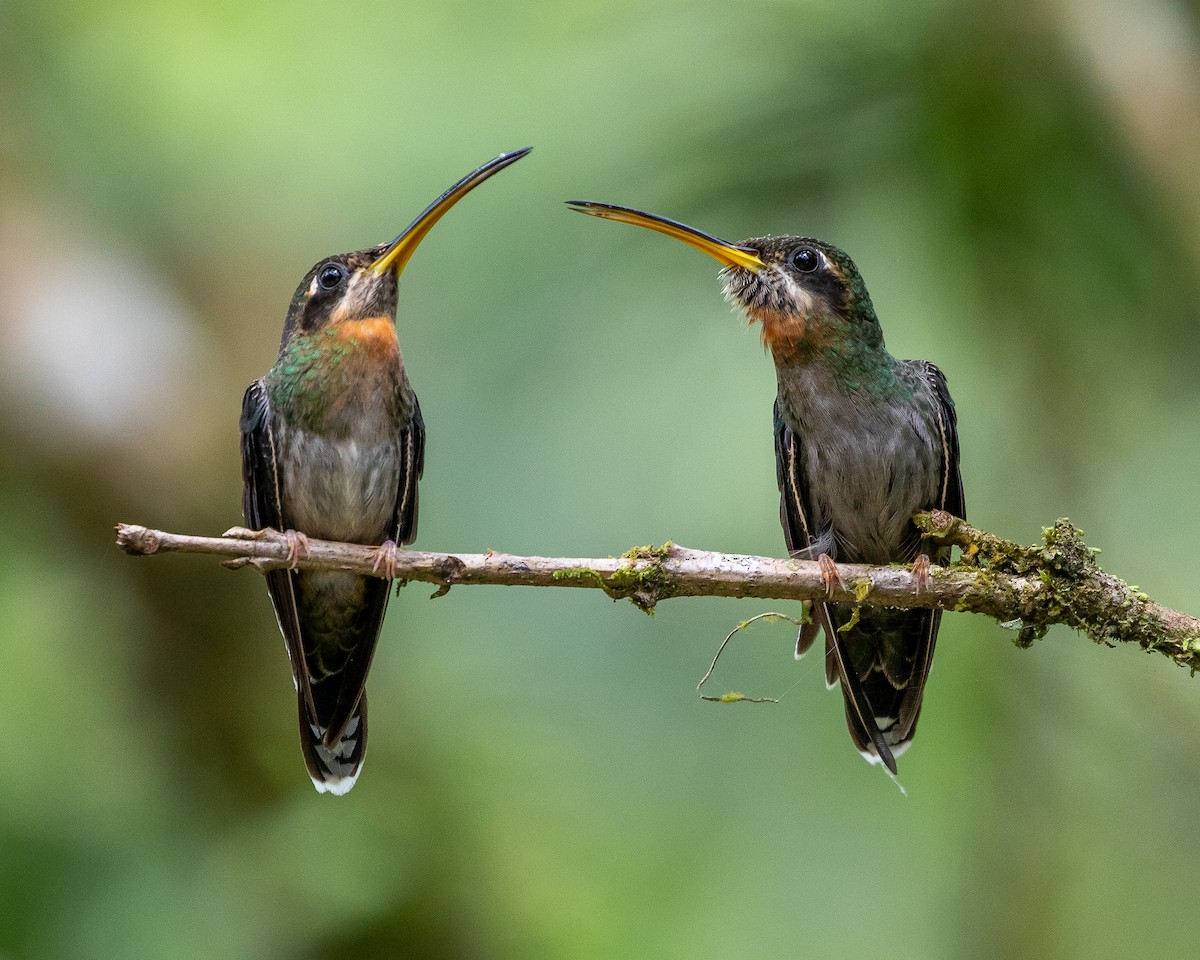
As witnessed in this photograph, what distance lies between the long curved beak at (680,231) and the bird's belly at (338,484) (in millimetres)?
1198

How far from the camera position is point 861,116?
5.78 meters

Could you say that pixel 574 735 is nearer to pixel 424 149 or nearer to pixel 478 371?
pixel 478 371

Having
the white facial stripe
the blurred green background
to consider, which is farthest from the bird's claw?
the blurred green background

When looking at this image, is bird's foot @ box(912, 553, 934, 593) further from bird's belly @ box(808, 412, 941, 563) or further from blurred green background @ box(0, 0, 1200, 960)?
blurred green background @ box(0, 0, 1200, 960)

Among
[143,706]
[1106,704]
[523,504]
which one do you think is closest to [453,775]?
[143,706]

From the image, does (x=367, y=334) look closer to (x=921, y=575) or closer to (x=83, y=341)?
(x=921, y=575)

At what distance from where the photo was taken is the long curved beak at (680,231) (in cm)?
393

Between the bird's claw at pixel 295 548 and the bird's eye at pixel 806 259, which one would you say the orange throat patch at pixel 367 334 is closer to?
the bird's claw at pixel 295 548

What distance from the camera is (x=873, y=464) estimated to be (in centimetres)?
449

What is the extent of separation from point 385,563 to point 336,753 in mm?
1058

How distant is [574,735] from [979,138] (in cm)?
378

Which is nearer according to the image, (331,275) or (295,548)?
(295,548)

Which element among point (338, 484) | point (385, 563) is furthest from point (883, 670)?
point (338, 484)

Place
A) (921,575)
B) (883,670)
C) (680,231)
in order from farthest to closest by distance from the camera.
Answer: (883,670)
(680,231)
(921,575)
